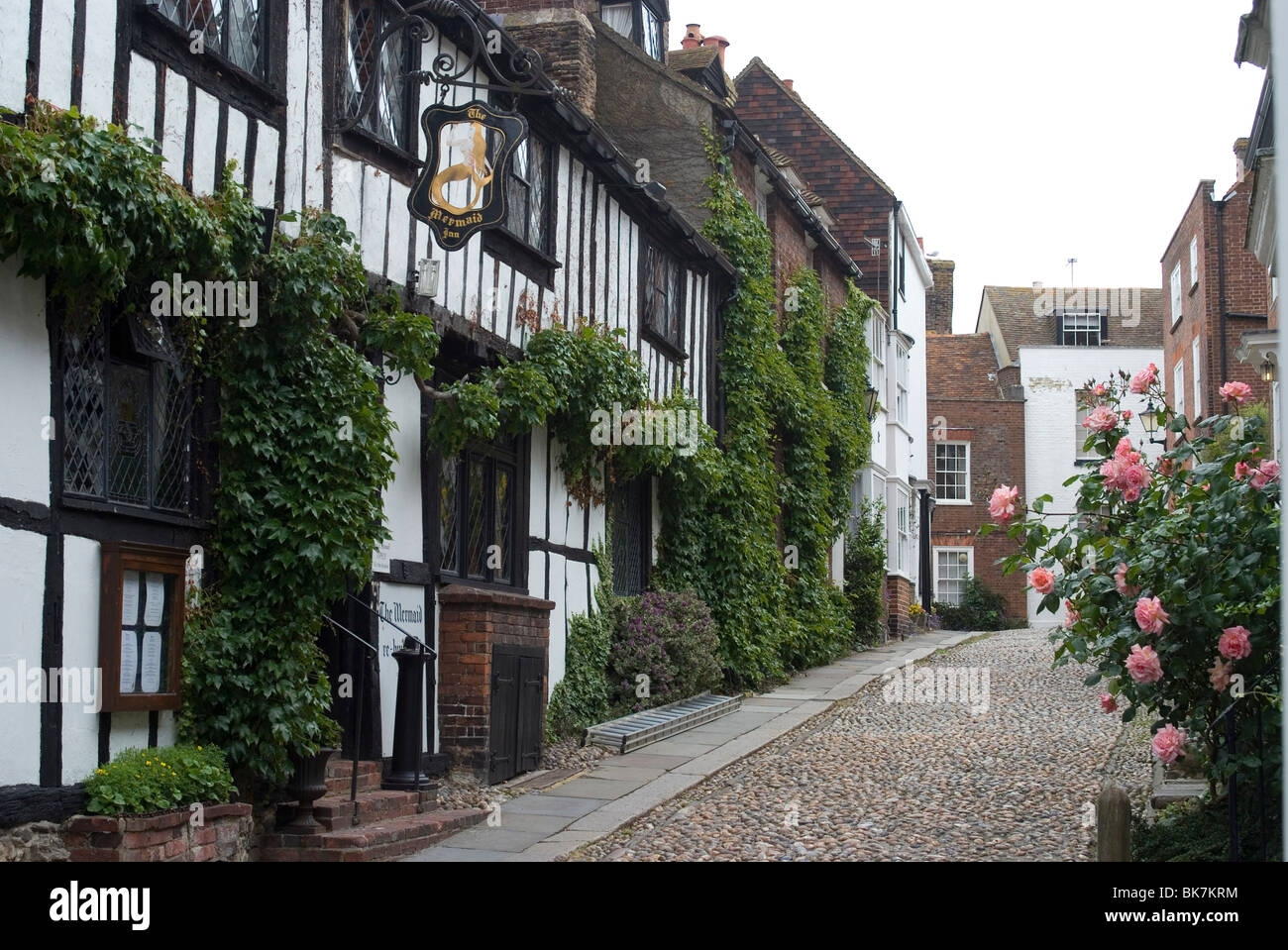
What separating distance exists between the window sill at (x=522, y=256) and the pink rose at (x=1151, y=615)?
581cm

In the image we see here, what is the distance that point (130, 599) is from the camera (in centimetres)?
683

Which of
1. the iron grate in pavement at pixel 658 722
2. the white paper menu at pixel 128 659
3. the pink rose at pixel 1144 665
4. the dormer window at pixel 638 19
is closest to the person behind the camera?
the pink rose at pixel 1144 665

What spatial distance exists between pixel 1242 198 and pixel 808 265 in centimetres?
873

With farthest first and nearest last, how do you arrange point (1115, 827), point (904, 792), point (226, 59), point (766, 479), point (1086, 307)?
point (1086, 307) → point (766, 479) → point (904, 792) → point (226, 59) → point (1115, 827)

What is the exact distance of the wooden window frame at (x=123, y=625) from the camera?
6.61 meters

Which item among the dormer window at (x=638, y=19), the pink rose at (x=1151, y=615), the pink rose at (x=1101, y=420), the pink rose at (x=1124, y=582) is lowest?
the pink rose at (x=1151, y=615)

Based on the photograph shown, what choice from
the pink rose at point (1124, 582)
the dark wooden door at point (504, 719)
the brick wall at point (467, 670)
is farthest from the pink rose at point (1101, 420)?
the dark wooden door at point (504, 719)

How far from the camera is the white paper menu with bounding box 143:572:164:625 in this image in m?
6.94

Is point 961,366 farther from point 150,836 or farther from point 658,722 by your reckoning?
point 150,836

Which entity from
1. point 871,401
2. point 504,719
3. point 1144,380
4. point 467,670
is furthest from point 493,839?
point 871,401

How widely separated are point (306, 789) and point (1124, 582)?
4474mm

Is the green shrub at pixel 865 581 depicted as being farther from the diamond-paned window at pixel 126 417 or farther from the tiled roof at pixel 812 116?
the diamond-paned window at pixel 126 417
